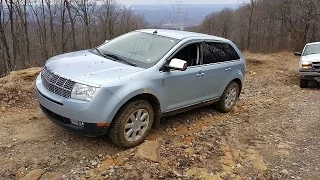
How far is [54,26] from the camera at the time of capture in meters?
37.8

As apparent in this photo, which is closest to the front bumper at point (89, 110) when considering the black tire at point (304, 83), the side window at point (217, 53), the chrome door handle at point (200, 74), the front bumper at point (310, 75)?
the chrome door handle at point (200, 74)

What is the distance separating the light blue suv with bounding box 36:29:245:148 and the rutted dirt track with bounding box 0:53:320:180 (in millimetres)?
405

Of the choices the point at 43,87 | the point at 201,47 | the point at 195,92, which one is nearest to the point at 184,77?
the point at 195,92

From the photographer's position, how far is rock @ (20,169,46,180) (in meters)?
3.54

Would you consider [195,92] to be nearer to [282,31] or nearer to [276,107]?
[276,107]

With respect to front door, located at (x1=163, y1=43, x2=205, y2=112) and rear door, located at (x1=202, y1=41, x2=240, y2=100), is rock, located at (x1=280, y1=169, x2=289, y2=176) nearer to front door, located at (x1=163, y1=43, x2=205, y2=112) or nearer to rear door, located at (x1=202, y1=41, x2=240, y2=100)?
front door, located at (x1=163, y1=43, x2=205, y2=112)

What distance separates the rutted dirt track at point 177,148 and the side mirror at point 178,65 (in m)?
1.16

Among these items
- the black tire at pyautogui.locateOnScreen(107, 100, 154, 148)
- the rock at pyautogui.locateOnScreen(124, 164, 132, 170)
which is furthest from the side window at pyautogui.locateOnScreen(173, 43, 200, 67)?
the rock at pyautogui.locateOnScreen(124, 164, 132, 170)

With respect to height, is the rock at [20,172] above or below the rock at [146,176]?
above

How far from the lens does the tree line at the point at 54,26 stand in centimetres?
3309

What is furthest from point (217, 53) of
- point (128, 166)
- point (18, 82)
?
point (18, 82)

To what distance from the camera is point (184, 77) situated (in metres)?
4.87

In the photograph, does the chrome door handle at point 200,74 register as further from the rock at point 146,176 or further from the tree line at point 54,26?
the tree line at point 54,26

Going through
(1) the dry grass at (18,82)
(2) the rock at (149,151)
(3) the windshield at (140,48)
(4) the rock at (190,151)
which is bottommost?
(4) the rock at (190,151)
